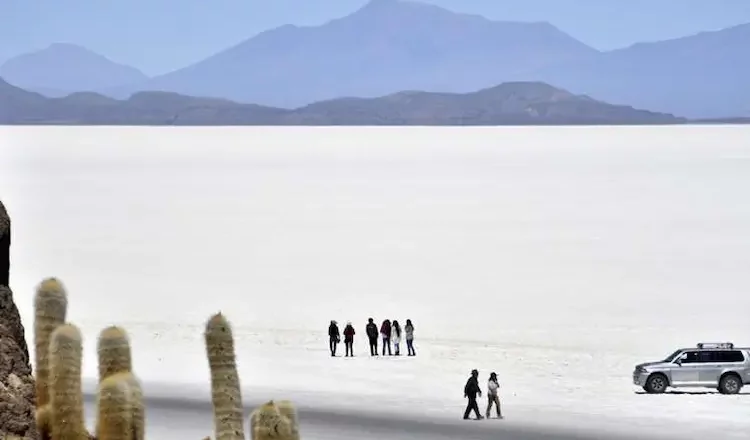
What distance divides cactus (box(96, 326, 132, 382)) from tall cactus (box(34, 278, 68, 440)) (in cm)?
31

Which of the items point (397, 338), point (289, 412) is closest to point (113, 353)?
point (289, 412)

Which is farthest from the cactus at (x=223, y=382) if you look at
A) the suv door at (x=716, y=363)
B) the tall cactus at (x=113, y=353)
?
the suv door at (x=716, y=363)

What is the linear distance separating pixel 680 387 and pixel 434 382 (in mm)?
4332

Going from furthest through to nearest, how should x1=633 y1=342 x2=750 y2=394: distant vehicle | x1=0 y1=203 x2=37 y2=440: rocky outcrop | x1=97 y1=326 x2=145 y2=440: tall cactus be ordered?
1. x1=633 y1=342 x2=750 y2=394: distant vehicle
2. x1=0 y1=203 x2=37 y2=440: rocky outcrop
3. x1=97 y1=326 x2=145 y2=440: tall cactus

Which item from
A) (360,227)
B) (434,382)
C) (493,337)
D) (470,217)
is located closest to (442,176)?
(470,217)

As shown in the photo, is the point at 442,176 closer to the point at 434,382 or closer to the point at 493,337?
the point at 493,337

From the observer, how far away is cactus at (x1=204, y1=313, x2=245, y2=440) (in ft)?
17.8

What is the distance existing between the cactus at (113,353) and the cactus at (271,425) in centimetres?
100

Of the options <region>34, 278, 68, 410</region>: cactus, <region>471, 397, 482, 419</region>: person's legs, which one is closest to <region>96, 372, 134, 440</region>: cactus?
<region>34, 278, 68, 410</region>: cactus

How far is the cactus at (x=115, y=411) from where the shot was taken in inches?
200

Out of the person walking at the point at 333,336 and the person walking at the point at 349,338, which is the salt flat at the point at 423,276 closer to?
the person walking at the point at 349,338

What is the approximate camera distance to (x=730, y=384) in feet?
78.6

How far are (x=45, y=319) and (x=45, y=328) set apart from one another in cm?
7

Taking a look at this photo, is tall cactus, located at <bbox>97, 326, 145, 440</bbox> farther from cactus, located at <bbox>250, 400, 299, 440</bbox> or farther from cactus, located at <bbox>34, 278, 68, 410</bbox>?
cactus, located at <bbox>250, 400, 299, 440</bbox>
